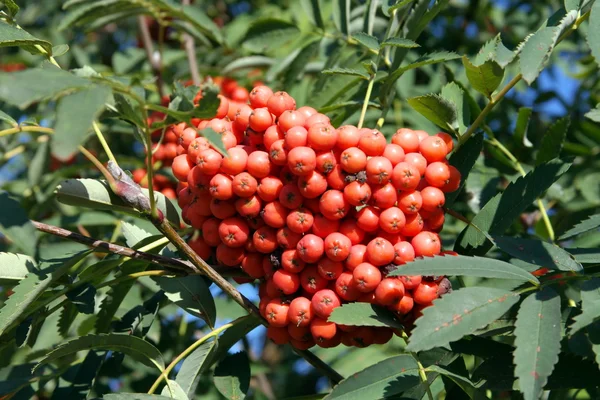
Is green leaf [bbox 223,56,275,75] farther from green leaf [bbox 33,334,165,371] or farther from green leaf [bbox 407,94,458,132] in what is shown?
green leaf [bbox 33,334,165,371]

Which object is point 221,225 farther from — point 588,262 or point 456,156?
point 588,262

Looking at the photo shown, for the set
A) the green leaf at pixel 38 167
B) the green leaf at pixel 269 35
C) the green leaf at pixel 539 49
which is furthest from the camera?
the green leaf at pixel 38 167

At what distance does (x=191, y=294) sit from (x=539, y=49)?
1.04m

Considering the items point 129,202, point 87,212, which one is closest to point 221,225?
point 129,202

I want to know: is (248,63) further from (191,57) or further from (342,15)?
(342,15)

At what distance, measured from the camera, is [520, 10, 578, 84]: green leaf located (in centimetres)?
140

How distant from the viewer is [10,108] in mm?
2787

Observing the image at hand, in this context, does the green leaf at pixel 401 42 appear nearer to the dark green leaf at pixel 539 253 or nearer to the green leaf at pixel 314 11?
the dark green leaf at pixel 539 253

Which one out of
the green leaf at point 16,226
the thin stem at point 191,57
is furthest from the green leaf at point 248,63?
the green leaf at point 16,226

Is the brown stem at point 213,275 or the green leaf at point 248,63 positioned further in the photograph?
the green leaf at point 248,63

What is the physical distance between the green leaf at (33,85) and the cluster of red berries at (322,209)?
42 centimetres

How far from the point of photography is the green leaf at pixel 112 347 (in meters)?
1.58

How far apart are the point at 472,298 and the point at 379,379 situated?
29 centimetres

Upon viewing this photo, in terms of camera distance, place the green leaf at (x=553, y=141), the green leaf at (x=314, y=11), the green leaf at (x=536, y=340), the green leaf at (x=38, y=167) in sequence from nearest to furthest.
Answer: the green leaf at (x=536, y=340) → the green leaf at (x=553, y=141) → the green leaf at (x=314, y=11) → the green leaf at (x=38, y=167)
